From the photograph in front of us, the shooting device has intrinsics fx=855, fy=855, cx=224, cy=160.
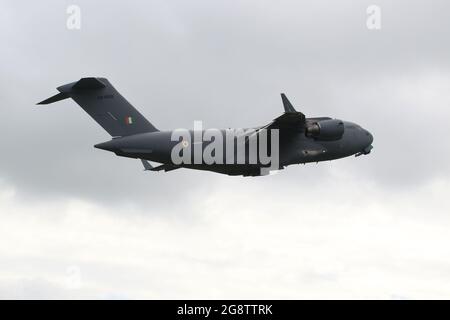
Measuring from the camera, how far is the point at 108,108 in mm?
31578

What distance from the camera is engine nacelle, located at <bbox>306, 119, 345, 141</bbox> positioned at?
107ft

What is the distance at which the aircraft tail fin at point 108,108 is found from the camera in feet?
103

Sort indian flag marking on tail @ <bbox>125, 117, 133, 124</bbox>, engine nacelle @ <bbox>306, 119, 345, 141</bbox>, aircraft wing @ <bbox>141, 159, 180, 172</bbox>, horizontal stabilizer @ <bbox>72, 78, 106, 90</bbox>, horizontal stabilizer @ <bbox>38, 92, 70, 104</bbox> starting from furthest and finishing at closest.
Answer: aircraft wing @ <bbox>141, 159, 180, 172</bbox>
engine nacelle @ <bbox>306, 119, 345, 141</bbox>
indian flag marking on tail @ <bbox>125, 117, 133, 124</bbox>
horizontal stabilizer @ <bbox>72, 78, 106, 90</bbox>
horizontal stabilizer @ <bbox>38, 92, 70, 104</bbox>

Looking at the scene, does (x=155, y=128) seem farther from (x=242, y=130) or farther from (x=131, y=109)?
(x=242, y=130)

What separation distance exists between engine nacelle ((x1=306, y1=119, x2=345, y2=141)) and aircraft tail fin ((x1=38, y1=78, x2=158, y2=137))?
606cm

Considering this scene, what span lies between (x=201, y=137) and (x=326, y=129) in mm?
4939

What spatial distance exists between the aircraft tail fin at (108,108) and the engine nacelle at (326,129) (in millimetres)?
6055

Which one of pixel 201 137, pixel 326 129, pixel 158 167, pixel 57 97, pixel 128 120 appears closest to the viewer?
pixel 57 97

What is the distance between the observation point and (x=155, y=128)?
105 feet


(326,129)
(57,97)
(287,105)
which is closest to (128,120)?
(57,97)

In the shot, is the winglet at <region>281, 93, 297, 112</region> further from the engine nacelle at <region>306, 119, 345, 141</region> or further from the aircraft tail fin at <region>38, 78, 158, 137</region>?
the aircraft tail fin at <region>38, 78, 158, 137</region>

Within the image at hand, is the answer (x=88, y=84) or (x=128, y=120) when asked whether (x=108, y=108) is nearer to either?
(x=128, y=120)

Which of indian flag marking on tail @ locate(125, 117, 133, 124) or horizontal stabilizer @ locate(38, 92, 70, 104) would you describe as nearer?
horizontal stabilizer @ locate(38, 92, 70, 104)

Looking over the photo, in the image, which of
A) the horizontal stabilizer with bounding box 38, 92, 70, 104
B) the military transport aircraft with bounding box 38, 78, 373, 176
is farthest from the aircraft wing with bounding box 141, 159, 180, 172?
the horizontal stabilizer with bounding box 38, 92, 70, 104
